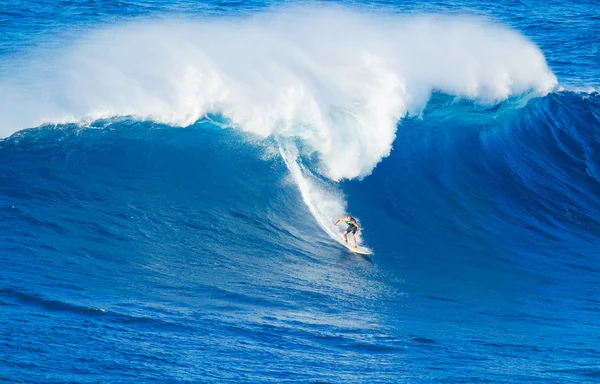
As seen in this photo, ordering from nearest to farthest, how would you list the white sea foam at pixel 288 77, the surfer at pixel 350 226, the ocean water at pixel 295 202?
the ocean water at pixel 295 202 → the surfer at pixel 350 226 → the white sea foam at pixel 288 77

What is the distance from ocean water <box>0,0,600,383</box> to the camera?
14.5 metres

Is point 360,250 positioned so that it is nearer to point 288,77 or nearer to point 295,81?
point 295,81

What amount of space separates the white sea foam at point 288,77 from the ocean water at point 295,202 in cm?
9

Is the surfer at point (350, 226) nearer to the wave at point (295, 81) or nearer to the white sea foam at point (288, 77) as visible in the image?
the wave at point (295, 81)

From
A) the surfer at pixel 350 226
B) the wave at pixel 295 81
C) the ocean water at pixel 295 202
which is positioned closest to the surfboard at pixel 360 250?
the surfer at pixel 350 226

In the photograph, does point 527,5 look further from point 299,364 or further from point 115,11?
point 299,364

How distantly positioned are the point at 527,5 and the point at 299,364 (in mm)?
31077

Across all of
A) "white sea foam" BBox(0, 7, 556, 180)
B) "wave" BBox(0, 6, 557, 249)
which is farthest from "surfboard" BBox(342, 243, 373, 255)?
"white sea foam" BBox(0, 7, 556, 180)

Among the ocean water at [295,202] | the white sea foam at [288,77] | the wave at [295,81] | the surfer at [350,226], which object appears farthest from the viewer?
the white sea foam at [288,77]

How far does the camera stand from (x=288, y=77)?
2475 centimetres

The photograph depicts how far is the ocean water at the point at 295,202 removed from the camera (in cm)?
1449

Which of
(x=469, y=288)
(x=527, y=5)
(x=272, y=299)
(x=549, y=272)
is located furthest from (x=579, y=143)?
(x=527, y=5)

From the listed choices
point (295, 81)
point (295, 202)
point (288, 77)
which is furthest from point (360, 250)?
point (288, 77)

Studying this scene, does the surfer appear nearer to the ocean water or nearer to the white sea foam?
the ocean water
